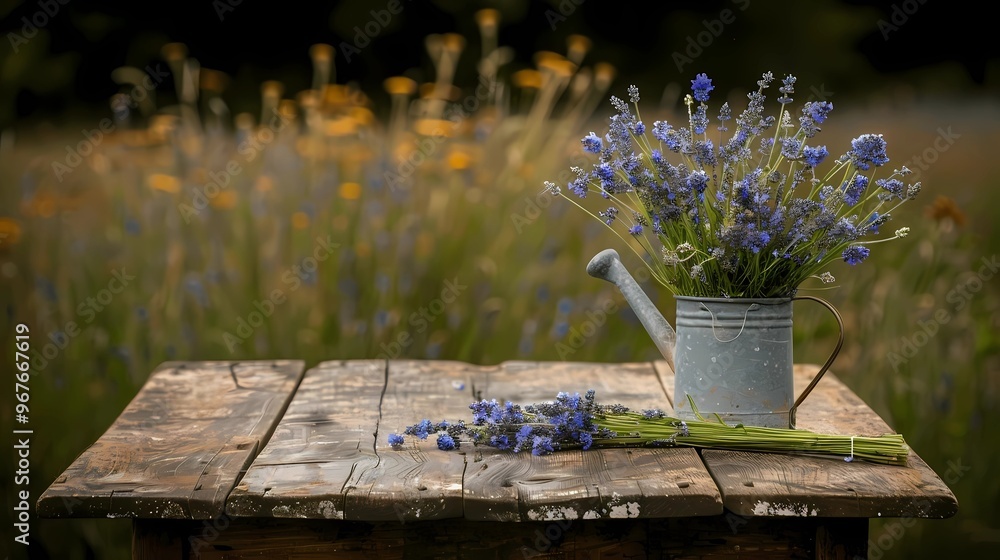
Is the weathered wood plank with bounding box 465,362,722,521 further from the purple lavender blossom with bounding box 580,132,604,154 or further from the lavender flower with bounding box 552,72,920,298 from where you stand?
the purple lavender blossom with bounding box 580,132,604,154

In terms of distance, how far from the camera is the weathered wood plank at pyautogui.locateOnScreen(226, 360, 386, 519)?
1526mm

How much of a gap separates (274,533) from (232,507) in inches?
4.9

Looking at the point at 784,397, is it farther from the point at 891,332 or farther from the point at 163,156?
the point at 163,156

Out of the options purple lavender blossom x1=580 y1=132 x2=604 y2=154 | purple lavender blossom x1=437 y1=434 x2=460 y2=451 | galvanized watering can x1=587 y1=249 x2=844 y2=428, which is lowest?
purple lavender blossom x1=437 y1=434 x2=460 y2=451

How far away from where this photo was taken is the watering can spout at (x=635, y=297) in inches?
76.3

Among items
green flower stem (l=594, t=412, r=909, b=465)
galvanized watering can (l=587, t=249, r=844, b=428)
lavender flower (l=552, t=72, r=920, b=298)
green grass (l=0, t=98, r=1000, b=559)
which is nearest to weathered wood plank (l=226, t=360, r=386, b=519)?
lavender flower (l=552, t=72, r=920, b=298)

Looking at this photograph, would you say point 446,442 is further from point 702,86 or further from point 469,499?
point 702,86

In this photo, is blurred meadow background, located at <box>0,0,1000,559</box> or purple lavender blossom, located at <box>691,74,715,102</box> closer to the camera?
purple lavender blossom, located at <box>691,74,715,102</box>

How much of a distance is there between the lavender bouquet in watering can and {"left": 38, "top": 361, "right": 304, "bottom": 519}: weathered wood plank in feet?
2.54

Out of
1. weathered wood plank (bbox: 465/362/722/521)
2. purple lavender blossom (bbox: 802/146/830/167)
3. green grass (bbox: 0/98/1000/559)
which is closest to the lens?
weathered wood plank (bbox: 465/362/722/521)

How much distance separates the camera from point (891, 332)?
3355mm

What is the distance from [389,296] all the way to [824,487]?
2.10 m

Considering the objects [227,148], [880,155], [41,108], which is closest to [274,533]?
[880,155]

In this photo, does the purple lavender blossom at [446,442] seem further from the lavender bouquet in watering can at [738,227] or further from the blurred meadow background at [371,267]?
the blurred meadow background at [371,267]
